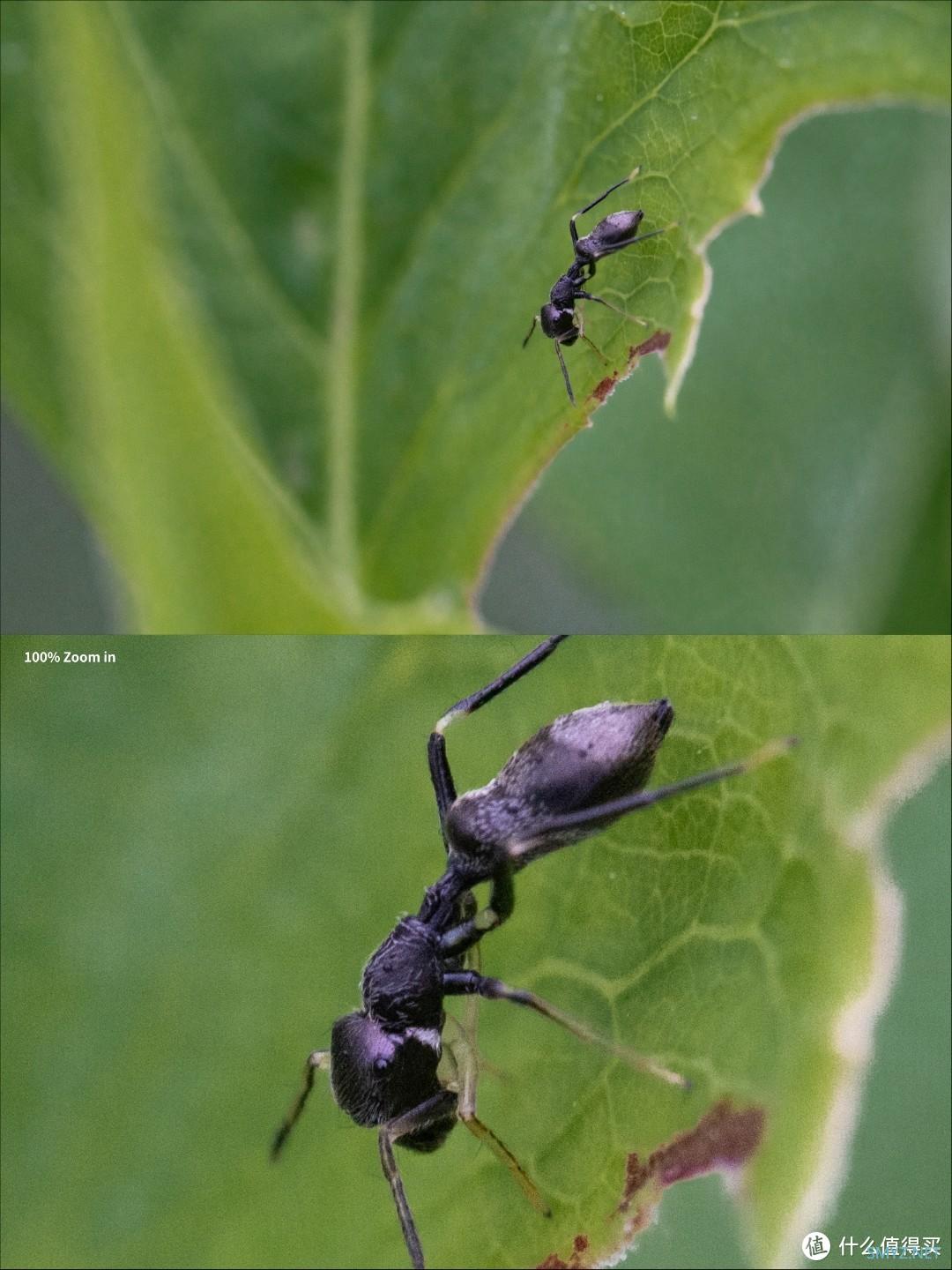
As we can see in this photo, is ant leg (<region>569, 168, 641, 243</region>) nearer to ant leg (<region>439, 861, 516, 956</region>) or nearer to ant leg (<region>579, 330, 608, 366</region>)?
ant leg (<region>579, 330, 608, 366</region>)

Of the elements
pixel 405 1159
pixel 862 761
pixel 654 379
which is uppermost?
pixel 654 379

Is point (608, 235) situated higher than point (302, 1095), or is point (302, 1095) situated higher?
point (608, 235)

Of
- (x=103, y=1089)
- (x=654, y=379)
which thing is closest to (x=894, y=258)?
(x=654, y=379)

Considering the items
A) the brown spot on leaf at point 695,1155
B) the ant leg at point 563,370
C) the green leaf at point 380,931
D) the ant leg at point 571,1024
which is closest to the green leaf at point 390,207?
the ant leg at point 563,370

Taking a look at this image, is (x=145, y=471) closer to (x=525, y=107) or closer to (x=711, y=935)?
(x=525, y=107)

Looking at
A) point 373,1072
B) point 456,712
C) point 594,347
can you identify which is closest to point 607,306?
point 594,347

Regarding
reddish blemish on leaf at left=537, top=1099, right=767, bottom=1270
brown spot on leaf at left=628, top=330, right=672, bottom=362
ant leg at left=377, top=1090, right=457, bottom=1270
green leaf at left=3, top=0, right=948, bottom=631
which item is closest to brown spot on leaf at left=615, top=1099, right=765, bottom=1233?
reddish blemish on leaf at left=537, top=1099, right=767, bottom=1270

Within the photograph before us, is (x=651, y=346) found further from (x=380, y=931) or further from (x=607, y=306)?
(x=380, y=931)
